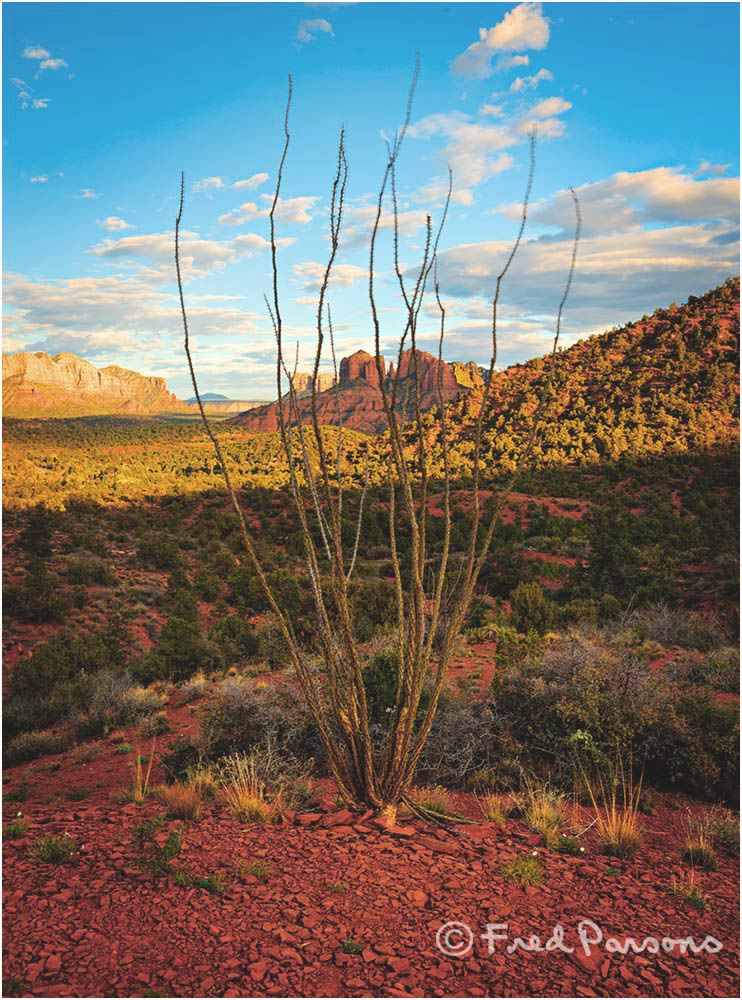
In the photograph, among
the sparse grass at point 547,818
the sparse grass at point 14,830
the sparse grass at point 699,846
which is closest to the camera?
the sparse grass at point 14,830

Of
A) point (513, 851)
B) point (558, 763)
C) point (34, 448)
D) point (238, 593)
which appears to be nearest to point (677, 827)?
point (558, 763)

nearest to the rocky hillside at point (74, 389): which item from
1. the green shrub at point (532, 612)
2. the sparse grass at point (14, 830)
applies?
the green shrub at point (532, 612)

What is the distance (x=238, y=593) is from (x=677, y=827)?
16022 millimetres

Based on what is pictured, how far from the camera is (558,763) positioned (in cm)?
559

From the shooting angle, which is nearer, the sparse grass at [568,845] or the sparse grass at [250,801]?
the sparse grass at [568,845]

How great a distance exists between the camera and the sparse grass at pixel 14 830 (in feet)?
12.3

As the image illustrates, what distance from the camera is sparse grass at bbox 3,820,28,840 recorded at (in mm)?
3750

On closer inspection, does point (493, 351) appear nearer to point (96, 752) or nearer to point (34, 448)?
point (96, 752)

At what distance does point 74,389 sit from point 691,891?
464 feet

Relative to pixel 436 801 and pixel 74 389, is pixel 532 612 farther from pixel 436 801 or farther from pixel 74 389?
pixel 74 389

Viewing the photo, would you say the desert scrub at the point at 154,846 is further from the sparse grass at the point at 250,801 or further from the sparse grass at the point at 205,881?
the sparse grass at the point at 250,801

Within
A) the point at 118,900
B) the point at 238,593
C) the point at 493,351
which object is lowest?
the point at 238,593

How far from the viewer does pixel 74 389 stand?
410 ft

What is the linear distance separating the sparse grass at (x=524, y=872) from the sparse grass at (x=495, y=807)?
839mm
